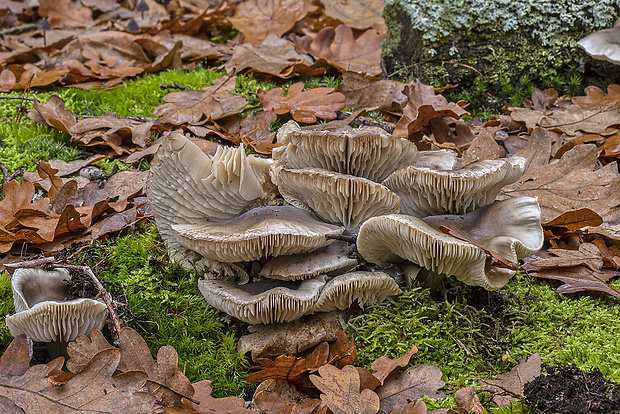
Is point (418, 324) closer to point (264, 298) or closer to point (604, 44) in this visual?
point (264, 298)

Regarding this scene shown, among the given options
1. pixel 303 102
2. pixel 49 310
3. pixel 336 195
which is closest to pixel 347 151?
pixel 336 195

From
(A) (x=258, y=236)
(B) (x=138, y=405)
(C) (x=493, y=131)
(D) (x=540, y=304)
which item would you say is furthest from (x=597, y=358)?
(C) (x=493, y=131)

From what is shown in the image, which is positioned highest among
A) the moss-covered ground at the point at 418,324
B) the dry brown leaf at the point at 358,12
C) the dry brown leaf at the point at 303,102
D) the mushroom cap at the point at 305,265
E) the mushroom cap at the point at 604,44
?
the mushroom cap at the point at 604,44

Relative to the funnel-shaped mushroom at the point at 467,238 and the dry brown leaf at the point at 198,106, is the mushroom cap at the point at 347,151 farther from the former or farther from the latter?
the dry brown leaf at the point at 198,106

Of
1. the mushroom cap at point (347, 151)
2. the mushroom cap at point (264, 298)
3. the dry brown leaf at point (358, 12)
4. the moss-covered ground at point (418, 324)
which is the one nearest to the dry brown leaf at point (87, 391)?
the moss-covered ground at point (418, 324)

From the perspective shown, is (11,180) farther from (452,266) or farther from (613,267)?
(613,267)

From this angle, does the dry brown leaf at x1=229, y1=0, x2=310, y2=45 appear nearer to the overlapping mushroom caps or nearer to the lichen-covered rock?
the lichen-covered rock
